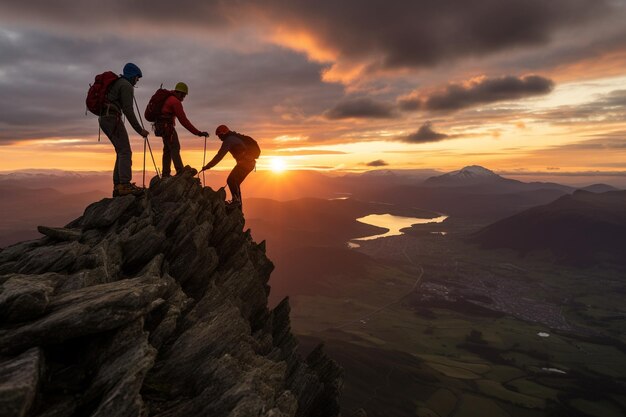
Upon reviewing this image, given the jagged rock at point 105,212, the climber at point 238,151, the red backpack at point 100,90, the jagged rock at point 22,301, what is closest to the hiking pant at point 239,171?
the climber at point 238,151

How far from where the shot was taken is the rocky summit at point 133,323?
14297 millimetres

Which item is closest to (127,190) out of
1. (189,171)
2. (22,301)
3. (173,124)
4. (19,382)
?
(189,171)

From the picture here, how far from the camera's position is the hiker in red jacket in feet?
96.2

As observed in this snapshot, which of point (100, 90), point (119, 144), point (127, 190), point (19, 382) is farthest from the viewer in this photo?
point (127, 190)

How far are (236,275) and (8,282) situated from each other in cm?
1737

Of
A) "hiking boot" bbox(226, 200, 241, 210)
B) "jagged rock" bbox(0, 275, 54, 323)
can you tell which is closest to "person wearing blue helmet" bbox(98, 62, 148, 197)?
"hiking boot" bbox(226, 200, 241, 210)

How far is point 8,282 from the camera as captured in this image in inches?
647

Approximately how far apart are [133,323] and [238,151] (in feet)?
65.8

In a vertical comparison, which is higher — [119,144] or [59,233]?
[119,144]

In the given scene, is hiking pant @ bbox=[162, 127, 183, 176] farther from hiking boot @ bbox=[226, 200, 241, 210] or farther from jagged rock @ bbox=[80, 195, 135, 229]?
jagged rock @ bbox=[80, 195, 135, 229]

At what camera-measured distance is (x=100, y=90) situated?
83.1 ft

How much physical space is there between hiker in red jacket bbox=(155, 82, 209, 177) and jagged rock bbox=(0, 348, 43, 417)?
20155 mm

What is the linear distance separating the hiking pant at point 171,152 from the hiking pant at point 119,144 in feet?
15.9

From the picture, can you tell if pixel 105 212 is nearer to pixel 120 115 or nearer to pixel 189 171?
pixel 120 115
